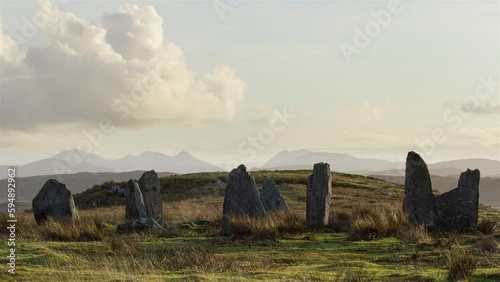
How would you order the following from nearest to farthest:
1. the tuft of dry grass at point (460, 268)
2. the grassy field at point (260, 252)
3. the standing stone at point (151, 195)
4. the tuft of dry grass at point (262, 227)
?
1. the tuft of dry grass at point (460, 268)
2. the grassy field at point (260, 252)
3. the tuft of dry grass at point (262, 227)
4. the standing stone at point (151, 195)

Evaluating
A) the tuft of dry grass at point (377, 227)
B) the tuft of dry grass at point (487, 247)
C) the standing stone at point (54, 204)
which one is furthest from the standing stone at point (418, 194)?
the standing stone at point (54, 204)

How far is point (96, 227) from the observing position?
20.6 metres

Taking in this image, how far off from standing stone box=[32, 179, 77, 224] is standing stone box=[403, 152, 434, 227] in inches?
478

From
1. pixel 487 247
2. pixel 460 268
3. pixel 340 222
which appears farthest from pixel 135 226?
pixel 460 268

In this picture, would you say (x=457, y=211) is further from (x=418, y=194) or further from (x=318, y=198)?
(x=318, y=198)

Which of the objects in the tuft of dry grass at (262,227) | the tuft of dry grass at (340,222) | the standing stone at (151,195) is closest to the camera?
the tuft of dry grass at (262,227)

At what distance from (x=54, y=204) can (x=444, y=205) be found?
46.2 ft

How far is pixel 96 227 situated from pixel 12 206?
4012 millimetres

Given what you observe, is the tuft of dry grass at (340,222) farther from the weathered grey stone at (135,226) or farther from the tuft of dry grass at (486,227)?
the weathered grey stone at (135,226)

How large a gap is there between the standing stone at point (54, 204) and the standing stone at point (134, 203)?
2419 mm

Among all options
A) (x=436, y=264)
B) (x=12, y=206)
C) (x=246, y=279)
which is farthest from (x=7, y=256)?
(x=436, y=264)

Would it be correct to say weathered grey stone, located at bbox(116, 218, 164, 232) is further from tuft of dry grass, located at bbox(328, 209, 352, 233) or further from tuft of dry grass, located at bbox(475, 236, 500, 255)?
tuft of dry grass, located at bbox(475, 236, 500, 255)

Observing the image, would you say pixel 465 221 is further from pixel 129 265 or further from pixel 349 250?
pixel 129 265

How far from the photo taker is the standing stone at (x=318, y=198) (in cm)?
2367
